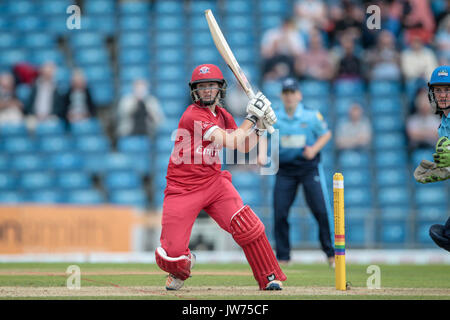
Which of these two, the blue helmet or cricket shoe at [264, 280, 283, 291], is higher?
the blue helmet

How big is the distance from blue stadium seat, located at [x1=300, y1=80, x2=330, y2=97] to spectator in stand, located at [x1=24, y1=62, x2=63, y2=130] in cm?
502

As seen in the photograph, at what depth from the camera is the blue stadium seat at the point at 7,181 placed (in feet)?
48.8

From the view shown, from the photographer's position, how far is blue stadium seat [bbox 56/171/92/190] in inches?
572

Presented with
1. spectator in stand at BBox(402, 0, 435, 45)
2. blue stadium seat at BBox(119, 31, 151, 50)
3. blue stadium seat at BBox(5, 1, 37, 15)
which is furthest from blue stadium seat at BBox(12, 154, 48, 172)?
spectator in stand at BBox(402, 0, 435, 45)

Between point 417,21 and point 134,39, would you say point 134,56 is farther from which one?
point 417,21

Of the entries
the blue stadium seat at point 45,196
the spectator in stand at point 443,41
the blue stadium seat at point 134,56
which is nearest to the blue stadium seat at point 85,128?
the blue stadium seat at point 45,196

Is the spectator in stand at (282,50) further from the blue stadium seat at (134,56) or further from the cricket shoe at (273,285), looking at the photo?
the cricket shoe at (273,285)

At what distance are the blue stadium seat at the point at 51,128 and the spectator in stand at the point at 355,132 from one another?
567cm

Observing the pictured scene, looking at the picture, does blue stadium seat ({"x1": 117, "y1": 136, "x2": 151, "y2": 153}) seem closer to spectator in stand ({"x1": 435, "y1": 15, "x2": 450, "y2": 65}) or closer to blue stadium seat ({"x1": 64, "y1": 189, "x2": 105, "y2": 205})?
blue stadium seat ({"x1": 64, "y1": 189, "x2": 105, "y2": 205})

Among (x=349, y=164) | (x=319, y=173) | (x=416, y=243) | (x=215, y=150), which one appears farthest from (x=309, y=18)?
(x=215, y=150)

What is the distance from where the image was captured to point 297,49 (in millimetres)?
15523

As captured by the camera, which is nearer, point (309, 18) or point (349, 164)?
point (349, 164)
